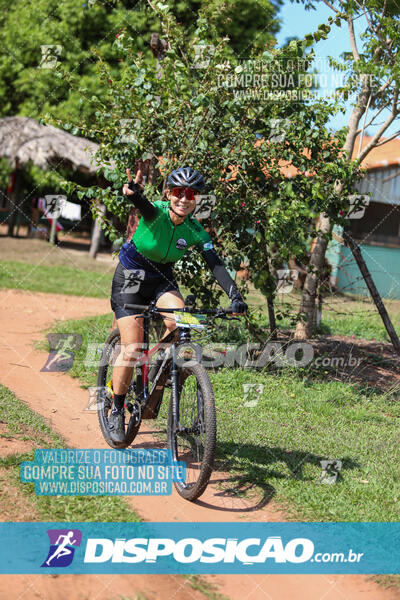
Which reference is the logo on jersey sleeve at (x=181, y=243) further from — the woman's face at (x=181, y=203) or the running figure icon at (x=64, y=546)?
the running figure icon at (x=64, y=546)

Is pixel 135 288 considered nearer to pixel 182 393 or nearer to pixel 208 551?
pixel 182 393

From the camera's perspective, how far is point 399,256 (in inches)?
730

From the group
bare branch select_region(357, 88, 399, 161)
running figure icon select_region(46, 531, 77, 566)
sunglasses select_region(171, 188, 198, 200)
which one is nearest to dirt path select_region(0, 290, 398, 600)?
running figure icon select_region(46, 531, 77, 566)

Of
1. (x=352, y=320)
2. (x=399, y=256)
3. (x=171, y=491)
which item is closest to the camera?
(x=171, y=491)

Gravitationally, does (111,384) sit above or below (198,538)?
above

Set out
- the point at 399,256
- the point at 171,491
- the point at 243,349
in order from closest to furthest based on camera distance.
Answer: the point at 171,491
the point at 243,349
the point at 399,256

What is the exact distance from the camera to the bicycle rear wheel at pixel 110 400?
4.84 meters

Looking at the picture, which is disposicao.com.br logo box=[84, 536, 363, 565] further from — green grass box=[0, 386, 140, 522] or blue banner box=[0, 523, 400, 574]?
green grass box=[0, 386, 140, 522]

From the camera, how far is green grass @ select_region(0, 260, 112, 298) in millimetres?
12786

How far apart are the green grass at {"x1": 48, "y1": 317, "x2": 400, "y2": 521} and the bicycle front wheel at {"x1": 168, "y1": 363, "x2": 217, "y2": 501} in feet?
1.33

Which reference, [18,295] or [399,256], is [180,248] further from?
[399,256]

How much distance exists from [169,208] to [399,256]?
15.1 meters

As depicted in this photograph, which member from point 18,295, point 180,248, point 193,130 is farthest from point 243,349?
point 18,295

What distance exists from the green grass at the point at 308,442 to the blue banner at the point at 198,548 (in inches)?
11.1
